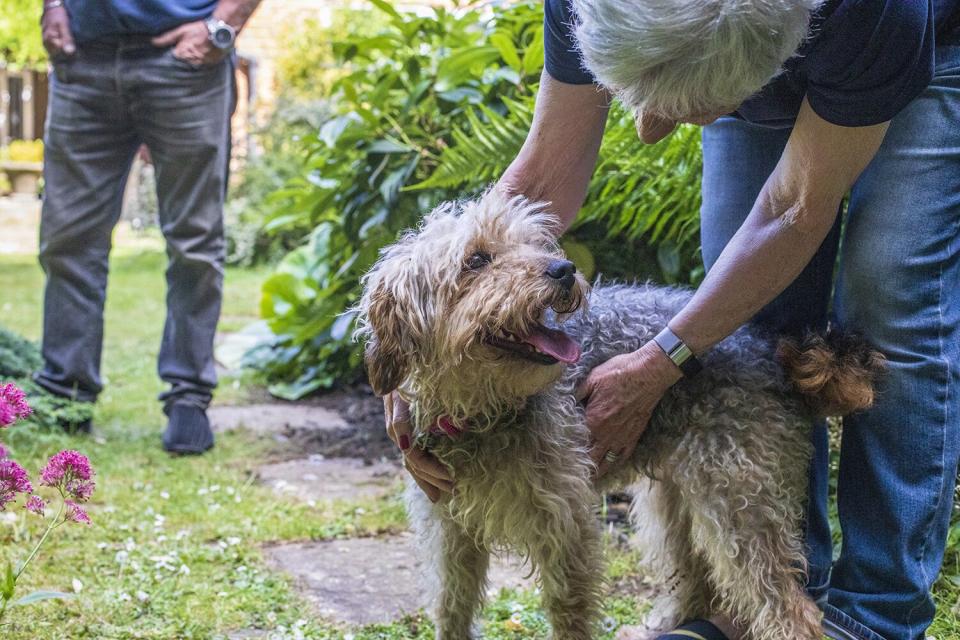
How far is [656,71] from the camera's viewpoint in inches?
88.1

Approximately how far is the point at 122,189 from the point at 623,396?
3450 mm

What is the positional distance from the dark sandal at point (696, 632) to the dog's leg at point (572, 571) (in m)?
0.25

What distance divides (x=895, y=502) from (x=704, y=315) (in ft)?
2.37

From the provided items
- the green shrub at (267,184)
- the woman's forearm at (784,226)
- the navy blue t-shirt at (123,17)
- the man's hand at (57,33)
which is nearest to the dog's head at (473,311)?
the woman's forearm at (784,226)

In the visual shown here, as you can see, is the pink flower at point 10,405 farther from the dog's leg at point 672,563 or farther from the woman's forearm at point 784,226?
the dog's leg at point 672,563

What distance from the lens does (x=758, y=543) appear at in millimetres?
2805

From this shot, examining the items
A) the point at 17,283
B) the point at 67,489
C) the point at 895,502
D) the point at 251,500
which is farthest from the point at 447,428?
the point at 17,283

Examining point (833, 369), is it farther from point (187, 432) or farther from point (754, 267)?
point (187, 432)

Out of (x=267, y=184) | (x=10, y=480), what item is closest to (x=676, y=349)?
(x=10, y=480)

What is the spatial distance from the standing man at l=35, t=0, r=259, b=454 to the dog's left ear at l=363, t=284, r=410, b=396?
267 cm

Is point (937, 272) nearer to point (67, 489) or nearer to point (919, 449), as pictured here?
point (919, 449)

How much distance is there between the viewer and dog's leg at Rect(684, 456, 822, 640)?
9.17 feet

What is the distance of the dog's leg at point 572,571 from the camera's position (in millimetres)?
2842

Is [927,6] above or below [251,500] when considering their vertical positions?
above
